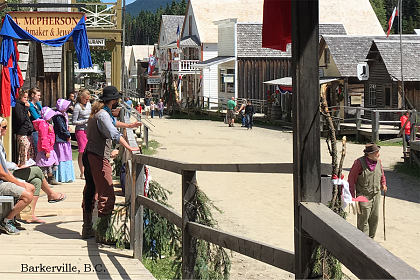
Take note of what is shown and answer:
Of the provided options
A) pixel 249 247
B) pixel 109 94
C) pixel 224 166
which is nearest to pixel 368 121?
pixel 109 94

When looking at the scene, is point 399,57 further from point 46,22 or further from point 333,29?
point 46,22

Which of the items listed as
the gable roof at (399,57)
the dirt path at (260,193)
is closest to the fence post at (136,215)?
the dirt path at (260,193)

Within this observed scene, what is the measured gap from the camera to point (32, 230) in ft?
26.5

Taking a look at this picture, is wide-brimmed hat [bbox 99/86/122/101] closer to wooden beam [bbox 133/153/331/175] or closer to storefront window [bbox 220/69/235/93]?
wooden beam [bbox 133/153/331/175]

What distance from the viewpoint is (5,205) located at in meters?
7.56

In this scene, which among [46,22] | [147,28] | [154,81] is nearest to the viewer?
[46,22]

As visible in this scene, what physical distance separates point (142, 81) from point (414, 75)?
72.8 m

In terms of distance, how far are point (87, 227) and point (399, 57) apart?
89.2 feet

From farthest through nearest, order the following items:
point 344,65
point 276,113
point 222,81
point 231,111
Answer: point 222,81 → point 276,113 → point 231,111 → point 344,65

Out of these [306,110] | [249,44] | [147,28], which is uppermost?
[147,28]

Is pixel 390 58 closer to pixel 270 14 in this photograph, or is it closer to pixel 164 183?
pixel 164 183

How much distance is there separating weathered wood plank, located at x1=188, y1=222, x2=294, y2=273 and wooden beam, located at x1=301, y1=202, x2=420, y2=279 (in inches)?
17.0

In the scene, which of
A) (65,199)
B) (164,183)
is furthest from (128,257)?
(164,183)

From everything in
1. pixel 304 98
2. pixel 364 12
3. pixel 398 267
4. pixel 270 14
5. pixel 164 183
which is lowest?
pixel 164 183
